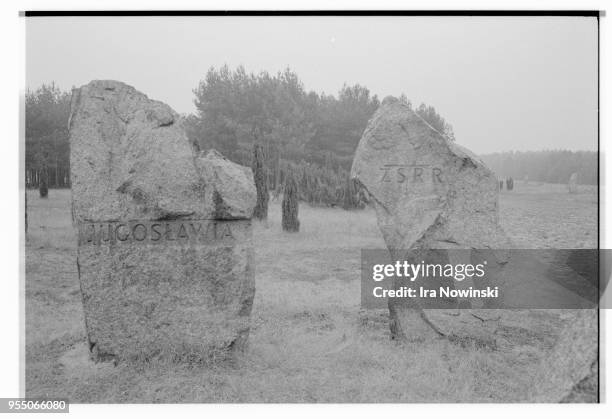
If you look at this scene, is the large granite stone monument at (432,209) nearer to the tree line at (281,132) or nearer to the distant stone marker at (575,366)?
the tree line at (281,132)

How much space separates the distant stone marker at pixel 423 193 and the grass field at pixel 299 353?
0.55 meters

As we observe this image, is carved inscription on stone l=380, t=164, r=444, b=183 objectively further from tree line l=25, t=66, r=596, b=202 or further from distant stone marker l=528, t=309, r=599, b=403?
distant stone marker l=528, t=309, r=599, b=403

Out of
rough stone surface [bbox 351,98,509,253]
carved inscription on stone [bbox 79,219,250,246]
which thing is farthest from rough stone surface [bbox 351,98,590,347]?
carved inscription on stone [bbox 79,219,250,246]

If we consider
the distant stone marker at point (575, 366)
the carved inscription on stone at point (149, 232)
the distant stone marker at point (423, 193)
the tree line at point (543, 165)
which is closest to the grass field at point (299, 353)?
the tree line at point (543, 165)

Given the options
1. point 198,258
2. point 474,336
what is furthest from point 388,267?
point 198,258

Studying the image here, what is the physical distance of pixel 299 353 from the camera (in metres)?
4.18

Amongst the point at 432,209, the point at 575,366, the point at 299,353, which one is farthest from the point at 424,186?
the point at 575,366

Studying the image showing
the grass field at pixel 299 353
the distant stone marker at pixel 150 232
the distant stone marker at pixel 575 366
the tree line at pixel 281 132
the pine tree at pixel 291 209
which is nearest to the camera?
the distant stone marker at pixel 575 366

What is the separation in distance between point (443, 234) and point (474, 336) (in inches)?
36.8

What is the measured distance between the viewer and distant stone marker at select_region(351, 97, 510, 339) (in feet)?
14.5

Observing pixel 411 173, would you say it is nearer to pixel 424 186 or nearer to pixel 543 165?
pixel 424 186

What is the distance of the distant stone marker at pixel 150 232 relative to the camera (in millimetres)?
3766

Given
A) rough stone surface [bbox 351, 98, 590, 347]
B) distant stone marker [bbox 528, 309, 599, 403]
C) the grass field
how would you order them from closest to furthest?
distant stone marker [bbox 528, 309, 599, 403]
the grass field
rough stone surface [bbox 351, 98, 590, 347]

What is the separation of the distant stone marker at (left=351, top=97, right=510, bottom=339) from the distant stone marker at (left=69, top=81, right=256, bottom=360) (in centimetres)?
136
